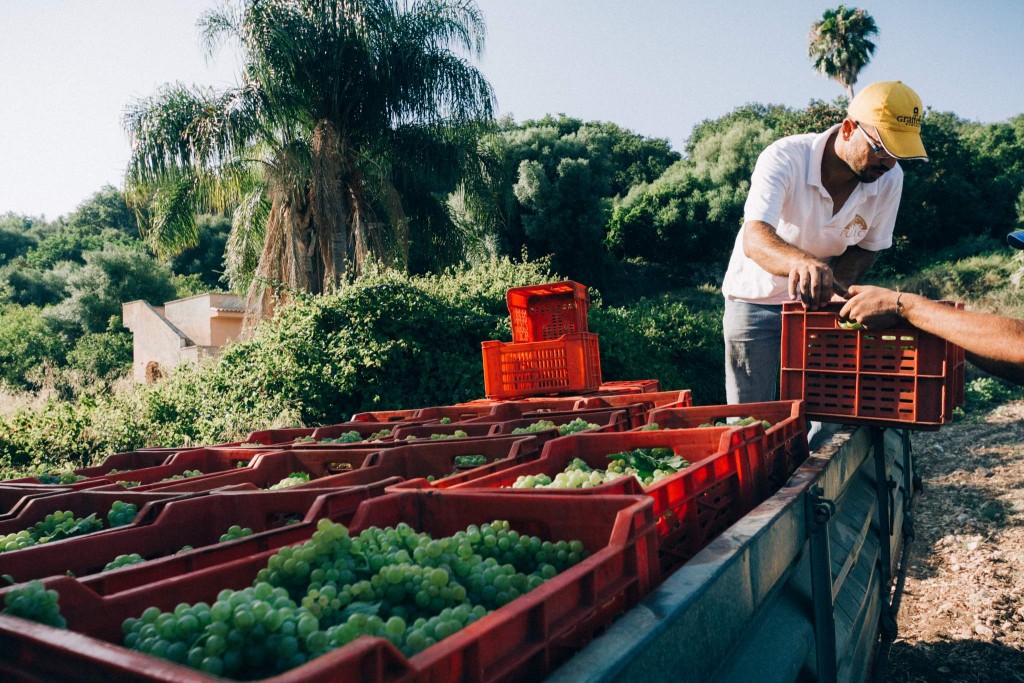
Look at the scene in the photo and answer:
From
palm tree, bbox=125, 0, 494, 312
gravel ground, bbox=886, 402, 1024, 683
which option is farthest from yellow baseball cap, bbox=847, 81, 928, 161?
palm tree, bbox=125, 0, 494, 312

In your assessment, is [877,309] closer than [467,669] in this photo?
No

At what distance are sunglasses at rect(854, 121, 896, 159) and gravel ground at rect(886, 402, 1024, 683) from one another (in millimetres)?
2352

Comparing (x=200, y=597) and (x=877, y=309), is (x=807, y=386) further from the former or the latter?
(x=200, y=597)

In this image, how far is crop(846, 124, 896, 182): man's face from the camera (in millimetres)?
3215

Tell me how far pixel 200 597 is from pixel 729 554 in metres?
1.00

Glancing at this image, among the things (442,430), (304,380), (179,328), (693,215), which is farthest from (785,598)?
(693,215)

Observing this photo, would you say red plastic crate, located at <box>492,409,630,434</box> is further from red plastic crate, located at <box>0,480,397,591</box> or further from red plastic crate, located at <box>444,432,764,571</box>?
red plastic crate, located at <box>0,480,397,591</box>

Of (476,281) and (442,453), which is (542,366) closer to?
(442,453)

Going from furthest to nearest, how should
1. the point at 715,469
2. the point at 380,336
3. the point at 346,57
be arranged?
the point at 346,57
the point at 380,336
the point at 715,469

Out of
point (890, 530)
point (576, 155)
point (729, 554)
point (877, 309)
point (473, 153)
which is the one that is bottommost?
point (890, 530)

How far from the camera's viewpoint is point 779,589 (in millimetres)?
1765

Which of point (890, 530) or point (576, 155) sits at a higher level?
point (576, 155)

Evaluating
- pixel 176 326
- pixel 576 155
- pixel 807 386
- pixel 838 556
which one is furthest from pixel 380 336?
pixel 576 155

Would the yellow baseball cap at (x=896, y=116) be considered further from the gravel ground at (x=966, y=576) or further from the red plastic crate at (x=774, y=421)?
the gravel ground at (x=966, y=576)
